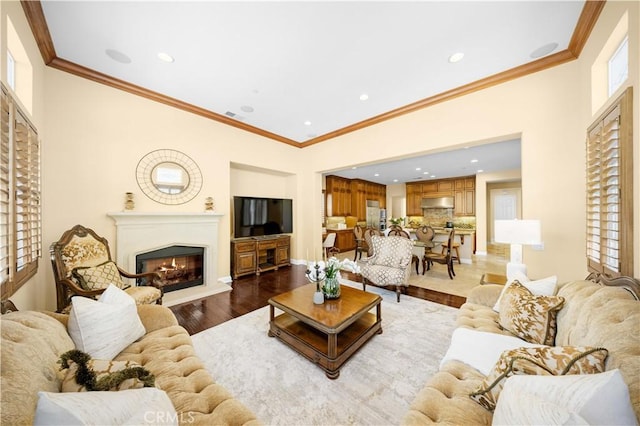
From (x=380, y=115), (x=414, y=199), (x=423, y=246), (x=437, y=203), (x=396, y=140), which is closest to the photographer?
(x=396, y=140)

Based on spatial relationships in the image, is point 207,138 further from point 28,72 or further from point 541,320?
point 541,320

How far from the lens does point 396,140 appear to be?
3768mm

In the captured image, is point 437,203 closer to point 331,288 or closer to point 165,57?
point 331,288

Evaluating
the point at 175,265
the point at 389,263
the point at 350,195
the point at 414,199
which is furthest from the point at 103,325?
the point at 414,199

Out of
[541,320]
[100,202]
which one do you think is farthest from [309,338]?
[100,202]

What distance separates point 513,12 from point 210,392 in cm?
358

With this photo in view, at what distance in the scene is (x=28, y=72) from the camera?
2.08 meters

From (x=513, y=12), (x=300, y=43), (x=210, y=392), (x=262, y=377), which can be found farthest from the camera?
(x=300, y=43)

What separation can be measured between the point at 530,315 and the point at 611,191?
3.92 ft

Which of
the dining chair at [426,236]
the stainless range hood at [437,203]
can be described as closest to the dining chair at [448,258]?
the dining chair at [426,236]

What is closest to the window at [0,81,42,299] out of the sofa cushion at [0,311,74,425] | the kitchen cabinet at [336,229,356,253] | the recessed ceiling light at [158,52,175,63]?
the sofa cushion at [0,311,74,425]

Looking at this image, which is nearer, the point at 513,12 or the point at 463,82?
the point at 513,12

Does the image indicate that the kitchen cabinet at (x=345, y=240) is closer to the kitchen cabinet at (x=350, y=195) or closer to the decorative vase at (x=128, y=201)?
the kitchen cabinet at (x=350, y=195)

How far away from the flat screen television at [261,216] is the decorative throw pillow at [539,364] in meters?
4.27
